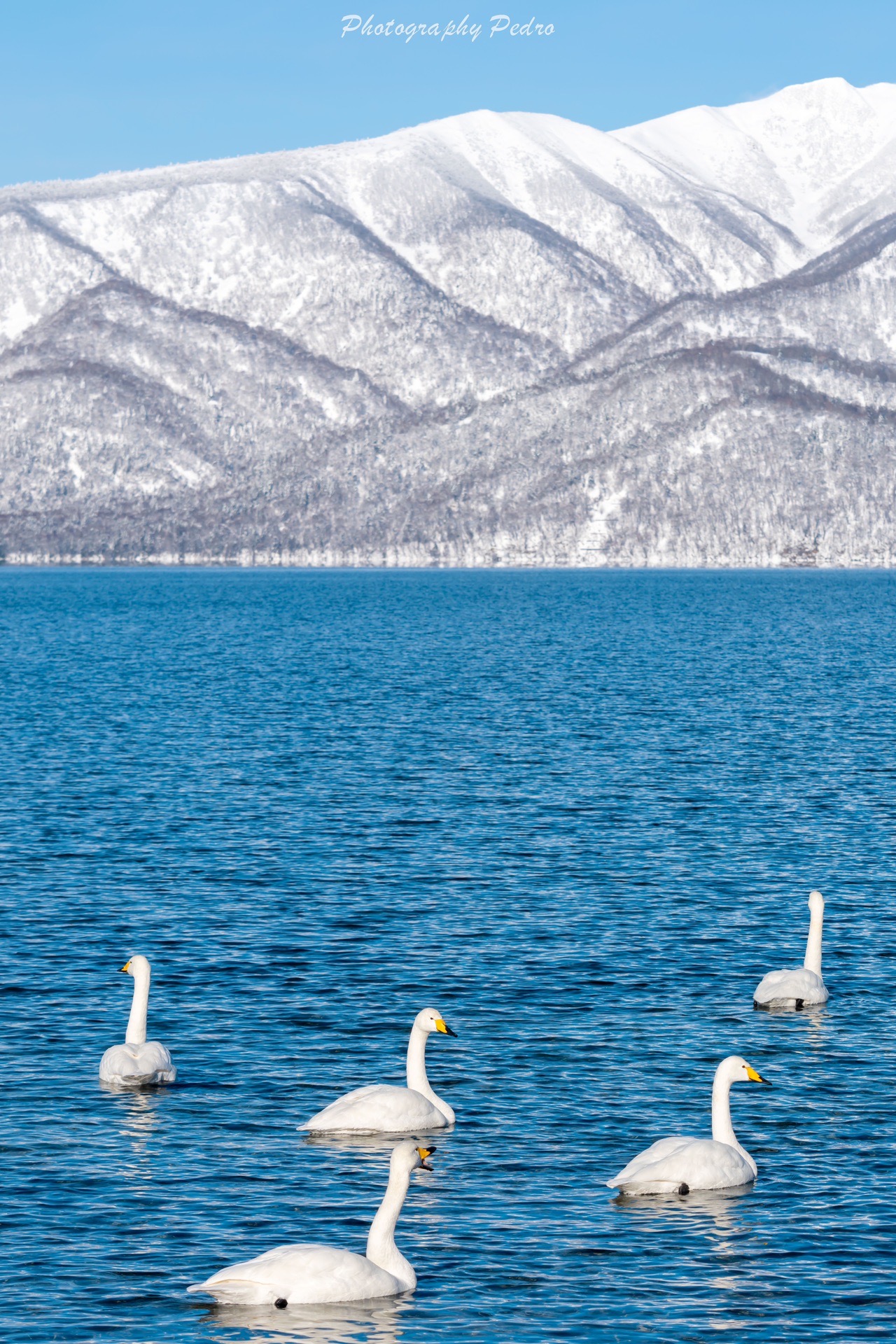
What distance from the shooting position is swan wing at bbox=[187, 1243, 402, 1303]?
22.4 meters

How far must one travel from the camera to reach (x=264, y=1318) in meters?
22.9

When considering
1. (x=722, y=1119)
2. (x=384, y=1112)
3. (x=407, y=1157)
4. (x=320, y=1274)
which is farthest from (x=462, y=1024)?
(x=320, y=1274)

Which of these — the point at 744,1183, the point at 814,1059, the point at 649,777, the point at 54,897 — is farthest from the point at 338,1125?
the point at 649,777

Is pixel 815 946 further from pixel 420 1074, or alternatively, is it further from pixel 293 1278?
pixel 293 1278

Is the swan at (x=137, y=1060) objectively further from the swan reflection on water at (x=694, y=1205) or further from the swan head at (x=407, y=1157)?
the swan head at (x=407, y=1157)

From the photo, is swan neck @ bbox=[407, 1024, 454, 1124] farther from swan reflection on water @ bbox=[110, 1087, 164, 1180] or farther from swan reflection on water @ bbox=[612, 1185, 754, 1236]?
swan reflection on water @ bbox=[110, 1087, 164, 1180]

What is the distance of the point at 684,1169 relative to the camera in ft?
86.8

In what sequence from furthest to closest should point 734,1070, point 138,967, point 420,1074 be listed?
point 138,967
point 420,1074
point 734,1070

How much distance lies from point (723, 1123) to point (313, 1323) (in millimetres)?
7714

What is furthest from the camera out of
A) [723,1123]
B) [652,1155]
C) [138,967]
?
[138,967]

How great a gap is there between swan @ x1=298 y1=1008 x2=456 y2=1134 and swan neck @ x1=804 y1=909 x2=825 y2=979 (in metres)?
11.9

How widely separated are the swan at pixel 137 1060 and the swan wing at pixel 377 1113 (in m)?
3.58

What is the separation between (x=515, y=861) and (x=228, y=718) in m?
51.3

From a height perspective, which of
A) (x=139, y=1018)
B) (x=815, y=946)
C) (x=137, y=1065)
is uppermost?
(x=815, y=946)
